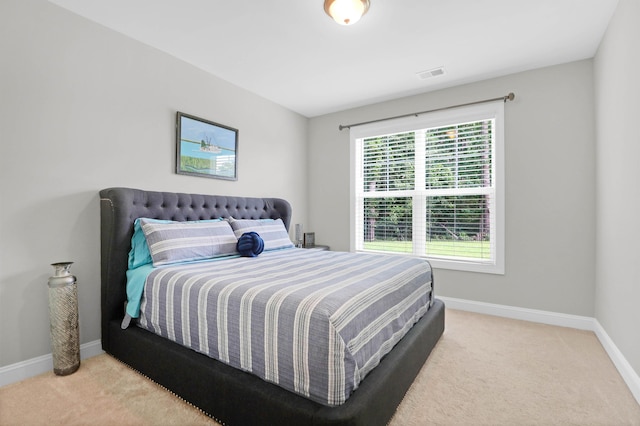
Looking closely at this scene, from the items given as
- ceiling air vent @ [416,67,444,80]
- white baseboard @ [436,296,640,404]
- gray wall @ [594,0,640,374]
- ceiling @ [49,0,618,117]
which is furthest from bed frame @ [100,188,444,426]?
ceiling air vent @ [416,67,444,80]

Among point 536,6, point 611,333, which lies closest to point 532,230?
point 611,333

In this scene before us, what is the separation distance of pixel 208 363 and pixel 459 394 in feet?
4.81

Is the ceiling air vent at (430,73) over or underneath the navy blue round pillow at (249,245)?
over

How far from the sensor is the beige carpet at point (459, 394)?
159 cm

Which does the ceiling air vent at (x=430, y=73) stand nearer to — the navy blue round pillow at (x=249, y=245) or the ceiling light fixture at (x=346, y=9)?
the ceiling light fixture at (x=346, y=9)

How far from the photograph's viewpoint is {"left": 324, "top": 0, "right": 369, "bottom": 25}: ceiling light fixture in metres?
2.01

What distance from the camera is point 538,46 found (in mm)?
2672

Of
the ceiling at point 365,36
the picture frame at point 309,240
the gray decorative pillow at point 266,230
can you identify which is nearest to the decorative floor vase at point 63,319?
the gray decorative pillow at point 266,230

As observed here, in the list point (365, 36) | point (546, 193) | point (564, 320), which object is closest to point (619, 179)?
point (546, 193)

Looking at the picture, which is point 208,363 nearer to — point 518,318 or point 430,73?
point 518,318

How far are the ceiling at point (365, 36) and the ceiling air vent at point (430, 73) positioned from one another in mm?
55

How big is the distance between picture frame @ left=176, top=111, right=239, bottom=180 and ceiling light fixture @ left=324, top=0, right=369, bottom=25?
1698 millimetres

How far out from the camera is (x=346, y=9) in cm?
204

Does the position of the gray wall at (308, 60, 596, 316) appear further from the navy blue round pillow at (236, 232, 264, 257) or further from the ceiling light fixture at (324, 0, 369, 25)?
the navy blue round pillow at (236, 232, 264, 257)
